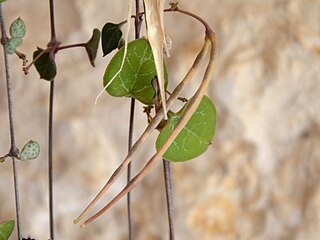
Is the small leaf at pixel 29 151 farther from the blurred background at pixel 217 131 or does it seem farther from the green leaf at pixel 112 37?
the blurred background at pixel 217 131

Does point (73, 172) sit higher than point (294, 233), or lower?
higher

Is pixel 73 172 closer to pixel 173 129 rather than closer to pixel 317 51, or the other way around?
pixel 317 51

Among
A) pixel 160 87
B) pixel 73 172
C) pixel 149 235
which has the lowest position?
pixel 149 235

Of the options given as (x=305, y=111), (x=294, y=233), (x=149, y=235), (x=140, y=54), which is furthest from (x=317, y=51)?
(x=140, y=54)

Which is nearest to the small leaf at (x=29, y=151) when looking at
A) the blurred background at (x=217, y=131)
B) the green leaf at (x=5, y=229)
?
the green leaf at (x=5, y=229)

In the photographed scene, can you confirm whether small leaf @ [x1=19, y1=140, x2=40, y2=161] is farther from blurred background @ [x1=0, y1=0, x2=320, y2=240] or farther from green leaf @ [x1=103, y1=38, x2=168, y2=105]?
blurred background @ [x1=0, y1=0, x2=320, y2=240]

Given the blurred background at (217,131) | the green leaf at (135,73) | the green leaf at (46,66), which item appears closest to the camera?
the green leaf at (135,73)

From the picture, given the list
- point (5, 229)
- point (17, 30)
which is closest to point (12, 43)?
point (17, 30)
